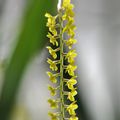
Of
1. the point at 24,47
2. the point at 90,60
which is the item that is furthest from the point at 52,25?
the point at 90,60

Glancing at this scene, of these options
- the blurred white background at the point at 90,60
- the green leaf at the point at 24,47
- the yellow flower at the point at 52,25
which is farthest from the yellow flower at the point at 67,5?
the blurred white background at the point at 90,60

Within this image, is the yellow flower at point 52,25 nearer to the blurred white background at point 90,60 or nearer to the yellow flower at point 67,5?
the yellow flower at point 67,5

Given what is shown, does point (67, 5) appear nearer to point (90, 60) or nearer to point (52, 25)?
point (52, 25)

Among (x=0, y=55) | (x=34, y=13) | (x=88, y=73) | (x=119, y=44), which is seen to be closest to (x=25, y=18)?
(x=34, y=13)

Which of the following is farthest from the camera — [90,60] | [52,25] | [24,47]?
[90,60]

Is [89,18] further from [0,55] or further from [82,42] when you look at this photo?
[0,55]
